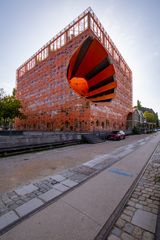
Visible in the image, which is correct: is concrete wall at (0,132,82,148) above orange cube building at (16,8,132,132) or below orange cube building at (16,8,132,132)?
below

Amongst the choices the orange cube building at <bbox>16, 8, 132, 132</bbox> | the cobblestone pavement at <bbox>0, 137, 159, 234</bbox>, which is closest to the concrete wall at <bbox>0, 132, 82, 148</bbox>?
the orange cube building at <bbox>16, 8, 132, 132</bbox>

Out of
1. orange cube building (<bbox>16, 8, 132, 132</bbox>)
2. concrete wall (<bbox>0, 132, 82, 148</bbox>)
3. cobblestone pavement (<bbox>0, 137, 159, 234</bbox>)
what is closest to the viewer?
cobblestone pavement (<bbox>0, 137, 159, 234</bbox>)

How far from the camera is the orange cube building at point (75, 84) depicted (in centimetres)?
934

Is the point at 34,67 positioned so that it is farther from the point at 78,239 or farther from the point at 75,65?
the point at 78,239

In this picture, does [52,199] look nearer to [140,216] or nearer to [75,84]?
[140,216]

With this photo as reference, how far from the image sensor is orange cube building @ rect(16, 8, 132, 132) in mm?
9336

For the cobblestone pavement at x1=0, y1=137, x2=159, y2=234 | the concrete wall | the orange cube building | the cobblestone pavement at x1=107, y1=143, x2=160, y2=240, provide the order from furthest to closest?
the orange cube building
the concrete wall
the cobblestone pavement at x1=0, y1=137, x2=159, y2=234
the cobblestone pavement at x1=107, y1=143, x2=160, y2=240

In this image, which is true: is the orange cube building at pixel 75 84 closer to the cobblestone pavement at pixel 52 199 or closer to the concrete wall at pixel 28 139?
the concrete wall at pixel 28 139

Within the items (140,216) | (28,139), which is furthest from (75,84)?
(140,216)

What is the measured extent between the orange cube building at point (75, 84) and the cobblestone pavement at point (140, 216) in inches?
296

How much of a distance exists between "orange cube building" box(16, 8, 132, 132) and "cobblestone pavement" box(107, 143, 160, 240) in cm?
751

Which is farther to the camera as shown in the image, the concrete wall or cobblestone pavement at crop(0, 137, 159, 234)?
the concrete wall

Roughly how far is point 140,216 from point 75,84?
8.32 m

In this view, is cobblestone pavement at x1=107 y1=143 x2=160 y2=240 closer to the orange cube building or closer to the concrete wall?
the orange cube building
